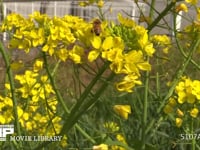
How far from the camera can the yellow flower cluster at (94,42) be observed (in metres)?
0.92

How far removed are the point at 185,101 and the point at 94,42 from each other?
1.81 feet

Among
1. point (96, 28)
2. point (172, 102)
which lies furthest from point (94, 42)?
point (172, 102)

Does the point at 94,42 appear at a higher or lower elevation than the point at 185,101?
higher

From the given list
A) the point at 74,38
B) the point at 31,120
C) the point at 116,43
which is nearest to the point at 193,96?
the point at 74,38

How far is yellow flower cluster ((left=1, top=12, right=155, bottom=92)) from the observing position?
919mm

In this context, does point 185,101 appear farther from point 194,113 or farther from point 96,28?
point 96,28

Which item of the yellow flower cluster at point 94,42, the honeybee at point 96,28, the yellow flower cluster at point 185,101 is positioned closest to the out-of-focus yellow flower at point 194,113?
the yellow flower cluster at point 185,101

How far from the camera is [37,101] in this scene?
1.59 meters

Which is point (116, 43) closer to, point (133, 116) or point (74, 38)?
point (74, 38)

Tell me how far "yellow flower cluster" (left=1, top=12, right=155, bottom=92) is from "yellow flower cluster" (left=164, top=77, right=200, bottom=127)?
1.20 ft

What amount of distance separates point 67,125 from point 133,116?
1621mm

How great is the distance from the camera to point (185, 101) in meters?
1.42

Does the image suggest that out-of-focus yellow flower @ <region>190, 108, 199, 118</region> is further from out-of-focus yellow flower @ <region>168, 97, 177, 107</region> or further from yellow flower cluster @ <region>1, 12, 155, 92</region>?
yellow flower cluster @ <region>1, 12, 155, 92</region>

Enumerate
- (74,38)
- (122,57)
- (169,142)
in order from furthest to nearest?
(169,142) < (74,38) < (122,57)
